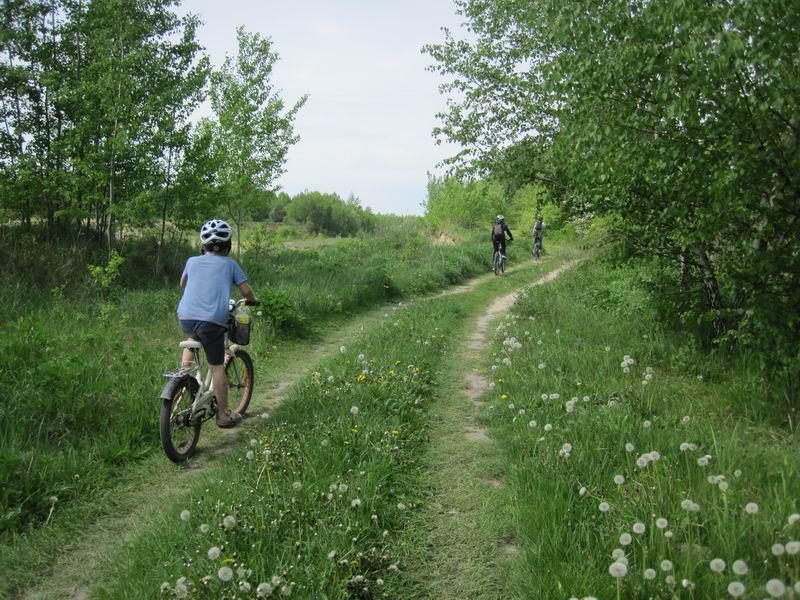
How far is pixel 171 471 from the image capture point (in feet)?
15.1

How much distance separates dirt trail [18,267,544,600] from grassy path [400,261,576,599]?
1.88m

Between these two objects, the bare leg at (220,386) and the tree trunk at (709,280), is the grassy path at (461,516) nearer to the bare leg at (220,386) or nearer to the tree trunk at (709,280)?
the bare leg at (220,386)

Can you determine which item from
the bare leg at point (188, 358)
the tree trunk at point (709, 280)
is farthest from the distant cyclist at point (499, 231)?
the bare leg at point (188, 358)

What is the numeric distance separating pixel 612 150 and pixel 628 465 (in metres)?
3.23

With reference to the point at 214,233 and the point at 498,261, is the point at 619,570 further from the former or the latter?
the point at 498,261

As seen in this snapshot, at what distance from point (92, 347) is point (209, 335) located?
10.5 ft

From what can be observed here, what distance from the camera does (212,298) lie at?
5.02 m

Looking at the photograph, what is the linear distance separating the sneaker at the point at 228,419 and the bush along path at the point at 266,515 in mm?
113

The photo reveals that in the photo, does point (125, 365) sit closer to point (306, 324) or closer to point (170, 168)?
point (306, 324)

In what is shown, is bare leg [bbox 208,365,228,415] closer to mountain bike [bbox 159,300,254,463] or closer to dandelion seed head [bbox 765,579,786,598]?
mountain bike [bbox 159,300,254,463]

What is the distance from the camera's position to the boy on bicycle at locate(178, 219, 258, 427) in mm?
4996

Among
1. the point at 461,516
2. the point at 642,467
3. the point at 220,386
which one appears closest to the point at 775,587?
the point at 642,467

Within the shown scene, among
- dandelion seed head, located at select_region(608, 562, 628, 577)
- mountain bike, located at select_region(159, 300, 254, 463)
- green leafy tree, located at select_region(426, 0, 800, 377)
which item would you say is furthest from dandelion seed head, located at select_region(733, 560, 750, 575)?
mountain bike, located at select_region(159, 300, 254, 463)

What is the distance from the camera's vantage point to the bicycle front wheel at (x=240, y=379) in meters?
5.94
